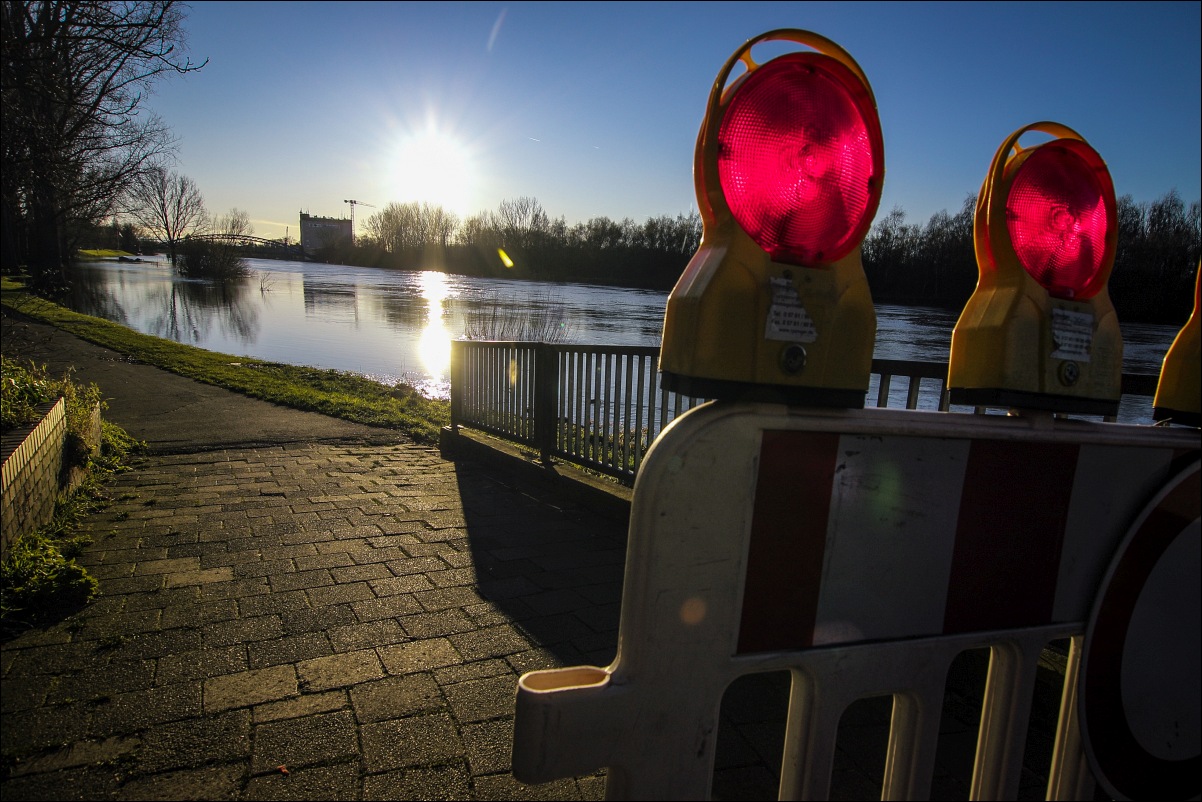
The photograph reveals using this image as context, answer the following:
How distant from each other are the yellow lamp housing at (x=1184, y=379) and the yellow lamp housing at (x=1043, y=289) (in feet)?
0.48

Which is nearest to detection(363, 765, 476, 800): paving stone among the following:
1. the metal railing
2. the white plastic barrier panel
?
the white plastic barrier panel

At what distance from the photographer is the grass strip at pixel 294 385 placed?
8682mm

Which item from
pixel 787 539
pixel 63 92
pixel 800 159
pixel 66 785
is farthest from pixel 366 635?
pixel 63 92

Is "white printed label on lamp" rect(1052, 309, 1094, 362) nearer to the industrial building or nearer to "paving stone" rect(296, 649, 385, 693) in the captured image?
"paving stone" rect(296, 649, 385, 693)

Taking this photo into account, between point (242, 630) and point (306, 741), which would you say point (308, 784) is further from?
point (242, 630)

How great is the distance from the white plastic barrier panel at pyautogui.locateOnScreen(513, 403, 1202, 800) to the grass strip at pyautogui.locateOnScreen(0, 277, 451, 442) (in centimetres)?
686

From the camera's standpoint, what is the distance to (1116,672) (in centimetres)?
133

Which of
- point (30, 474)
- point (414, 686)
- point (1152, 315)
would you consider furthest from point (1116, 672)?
point (1152, 315)

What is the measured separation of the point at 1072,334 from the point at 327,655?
2.76m

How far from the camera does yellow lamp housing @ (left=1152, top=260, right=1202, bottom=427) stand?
1.35 m

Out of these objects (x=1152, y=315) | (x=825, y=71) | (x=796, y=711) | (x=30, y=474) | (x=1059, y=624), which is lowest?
(x=30, y=474)

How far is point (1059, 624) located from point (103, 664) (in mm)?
3133

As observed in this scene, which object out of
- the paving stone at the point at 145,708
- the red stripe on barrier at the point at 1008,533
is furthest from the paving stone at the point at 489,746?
the red stripe on barrier at the point at 1008,533

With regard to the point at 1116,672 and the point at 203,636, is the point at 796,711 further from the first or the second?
the point at 203,636
